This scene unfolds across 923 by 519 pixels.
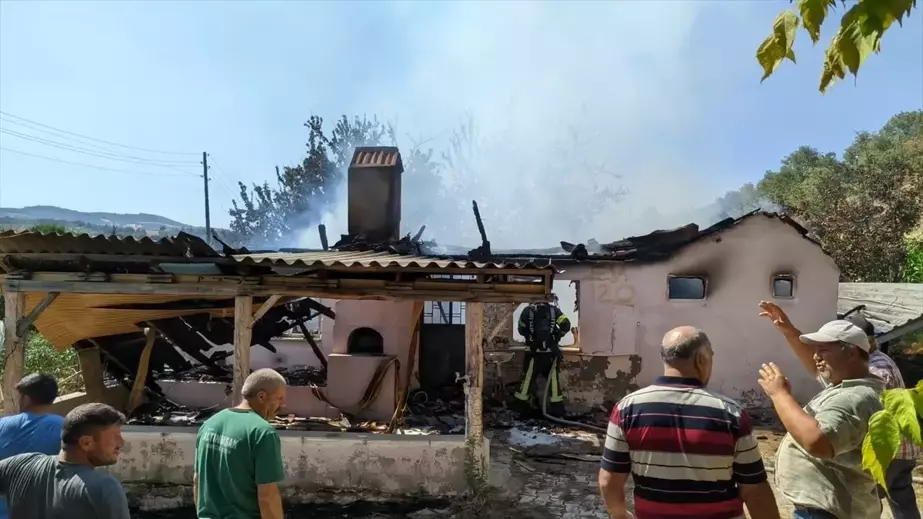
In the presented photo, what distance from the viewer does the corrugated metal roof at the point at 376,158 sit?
1241 cm

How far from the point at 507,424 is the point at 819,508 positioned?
8240mm

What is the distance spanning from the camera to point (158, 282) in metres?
7.20

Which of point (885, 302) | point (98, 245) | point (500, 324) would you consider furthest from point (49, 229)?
point (885, 302)

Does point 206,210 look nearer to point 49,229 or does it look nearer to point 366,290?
point 49,229

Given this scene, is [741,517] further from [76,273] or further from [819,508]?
[76,273]

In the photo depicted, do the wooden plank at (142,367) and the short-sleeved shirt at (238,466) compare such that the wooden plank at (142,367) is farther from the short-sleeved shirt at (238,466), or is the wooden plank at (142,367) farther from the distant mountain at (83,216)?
the distant mountain at (83,216)

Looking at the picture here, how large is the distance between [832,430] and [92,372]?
10065 mm

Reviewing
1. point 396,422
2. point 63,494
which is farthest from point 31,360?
point 63,494

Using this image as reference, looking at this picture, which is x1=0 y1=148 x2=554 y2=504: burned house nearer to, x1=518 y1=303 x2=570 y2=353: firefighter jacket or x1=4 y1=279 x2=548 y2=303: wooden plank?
x1=4 y1=279 x2=548 y2=303: wooden plank

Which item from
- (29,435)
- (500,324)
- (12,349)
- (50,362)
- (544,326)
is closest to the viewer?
(29,435)

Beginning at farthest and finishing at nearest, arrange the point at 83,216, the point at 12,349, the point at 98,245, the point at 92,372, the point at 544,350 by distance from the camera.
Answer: the point at 83,216 → the point at 544,350 → the point at 92,372 → the point at 12,349 → the point at 98,245

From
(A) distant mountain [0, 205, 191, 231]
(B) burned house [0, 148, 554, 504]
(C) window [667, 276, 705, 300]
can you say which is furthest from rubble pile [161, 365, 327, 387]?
(A) distant mountain [0, 205, 191, 231]

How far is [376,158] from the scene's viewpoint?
41.5 feet

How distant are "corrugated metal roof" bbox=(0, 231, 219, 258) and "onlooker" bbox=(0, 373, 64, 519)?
10.0ft
